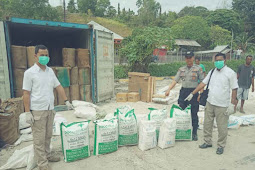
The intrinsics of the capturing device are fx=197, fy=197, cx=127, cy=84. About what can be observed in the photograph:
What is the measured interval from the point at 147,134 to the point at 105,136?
718 mm

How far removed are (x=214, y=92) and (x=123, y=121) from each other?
66.0 inches

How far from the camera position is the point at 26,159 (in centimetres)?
293

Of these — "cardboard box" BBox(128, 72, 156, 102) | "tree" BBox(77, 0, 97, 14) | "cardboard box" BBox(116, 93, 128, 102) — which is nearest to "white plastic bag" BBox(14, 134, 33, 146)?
"cardboard box" BBox(116, 93, 128, 102)

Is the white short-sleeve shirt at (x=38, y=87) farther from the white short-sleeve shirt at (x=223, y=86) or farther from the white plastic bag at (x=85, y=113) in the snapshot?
the white short-sleeve shirt at (x=223, y=86)

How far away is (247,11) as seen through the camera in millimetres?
40875

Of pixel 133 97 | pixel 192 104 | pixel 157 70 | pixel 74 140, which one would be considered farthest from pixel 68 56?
pixel 157 70

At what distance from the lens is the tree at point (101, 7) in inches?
2004

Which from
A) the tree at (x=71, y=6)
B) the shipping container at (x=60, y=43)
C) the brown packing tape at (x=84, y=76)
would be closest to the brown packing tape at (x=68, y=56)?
the brown packing tape at (x=84, y=76)

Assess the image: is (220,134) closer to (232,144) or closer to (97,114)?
(232,144)

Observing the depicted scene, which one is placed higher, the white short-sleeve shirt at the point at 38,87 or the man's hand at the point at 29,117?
the white short-sleeve shirt at the point at 38,87

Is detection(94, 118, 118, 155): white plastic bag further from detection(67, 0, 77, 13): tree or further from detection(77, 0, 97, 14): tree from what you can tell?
detection(67, 0, 77, 13): tree

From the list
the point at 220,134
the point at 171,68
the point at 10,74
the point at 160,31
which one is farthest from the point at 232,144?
the point at 171,68

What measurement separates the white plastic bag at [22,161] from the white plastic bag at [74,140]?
1.50 feet

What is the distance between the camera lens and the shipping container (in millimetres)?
4891
